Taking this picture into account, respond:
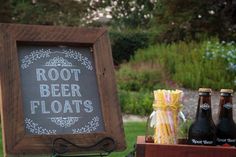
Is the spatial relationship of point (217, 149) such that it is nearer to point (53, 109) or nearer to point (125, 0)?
point (53, 109)

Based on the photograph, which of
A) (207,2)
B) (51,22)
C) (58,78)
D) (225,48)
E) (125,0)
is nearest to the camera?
(58,78)

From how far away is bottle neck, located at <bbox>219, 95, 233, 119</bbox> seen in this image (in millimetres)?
2172

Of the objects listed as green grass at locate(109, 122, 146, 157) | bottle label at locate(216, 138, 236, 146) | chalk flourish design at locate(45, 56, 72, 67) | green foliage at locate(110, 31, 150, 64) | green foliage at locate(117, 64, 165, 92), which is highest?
green foliage at locate(110, 31, 150, 64)

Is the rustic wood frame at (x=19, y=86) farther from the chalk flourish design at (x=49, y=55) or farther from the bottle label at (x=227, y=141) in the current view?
the bottle label at (x=227, y=141)

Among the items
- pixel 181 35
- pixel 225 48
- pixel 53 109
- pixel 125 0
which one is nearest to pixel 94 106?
pixel 53 109

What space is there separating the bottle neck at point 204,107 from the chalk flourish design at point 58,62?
22.9 inches

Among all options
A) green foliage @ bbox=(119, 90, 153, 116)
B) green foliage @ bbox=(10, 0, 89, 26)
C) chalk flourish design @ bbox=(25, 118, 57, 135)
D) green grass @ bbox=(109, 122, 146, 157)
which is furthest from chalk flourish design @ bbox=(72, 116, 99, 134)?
green foliage @ bbox=(10, 0, 89, 26)

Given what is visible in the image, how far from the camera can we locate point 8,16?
60.3 feet

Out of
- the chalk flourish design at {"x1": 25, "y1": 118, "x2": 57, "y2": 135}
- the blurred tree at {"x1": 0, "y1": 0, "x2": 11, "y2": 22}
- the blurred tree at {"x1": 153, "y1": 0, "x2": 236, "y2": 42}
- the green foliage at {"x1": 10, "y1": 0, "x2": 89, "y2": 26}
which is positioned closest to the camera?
the chalk flourish design at {"x1": 25, "y1": 118, "x2": 57, "y2": 135}

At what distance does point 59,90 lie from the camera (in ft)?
7.59

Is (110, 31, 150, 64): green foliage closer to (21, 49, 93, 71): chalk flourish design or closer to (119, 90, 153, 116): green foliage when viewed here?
(119, 90, 153, 116): green foliage

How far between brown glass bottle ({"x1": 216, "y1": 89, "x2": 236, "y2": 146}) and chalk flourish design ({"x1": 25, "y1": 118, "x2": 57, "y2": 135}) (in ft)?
2.07

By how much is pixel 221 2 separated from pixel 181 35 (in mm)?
1924

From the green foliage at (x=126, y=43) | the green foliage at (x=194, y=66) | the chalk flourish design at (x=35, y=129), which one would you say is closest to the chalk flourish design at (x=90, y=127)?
the chalk flourish design at (x=35, y=129)
